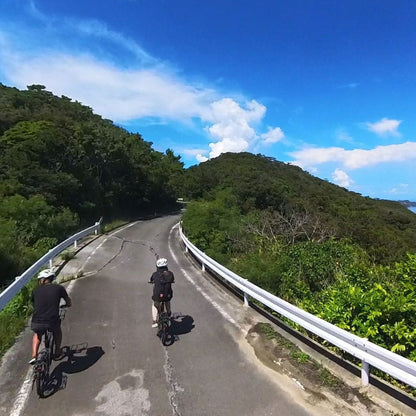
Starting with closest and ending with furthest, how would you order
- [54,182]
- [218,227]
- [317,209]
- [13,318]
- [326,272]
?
[13,318] → [326,272] → [218,227] → [54,182] → [317,209]

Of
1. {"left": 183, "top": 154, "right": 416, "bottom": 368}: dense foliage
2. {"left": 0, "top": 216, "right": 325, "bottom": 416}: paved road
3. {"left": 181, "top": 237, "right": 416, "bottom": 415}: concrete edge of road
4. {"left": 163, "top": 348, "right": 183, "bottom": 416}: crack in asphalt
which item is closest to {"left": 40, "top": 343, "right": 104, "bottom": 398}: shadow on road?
{"left": 0, "top": 216, "right": 325, "bottom": 416}: paved road

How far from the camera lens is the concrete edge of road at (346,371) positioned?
4.44 meters

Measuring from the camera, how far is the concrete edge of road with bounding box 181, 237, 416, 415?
4.44m

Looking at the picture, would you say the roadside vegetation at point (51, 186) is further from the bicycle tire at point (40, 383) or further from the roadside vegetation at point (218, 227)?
the bicycle tire at point (40, 383)

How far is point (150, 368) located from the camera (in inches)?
220

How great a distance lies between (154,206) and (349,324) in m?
47.7

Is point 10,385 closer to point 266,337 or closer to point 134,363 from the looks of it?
point 134,363

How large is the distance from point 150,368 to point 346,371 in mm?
2924

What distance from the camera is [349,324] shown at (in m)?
6.24

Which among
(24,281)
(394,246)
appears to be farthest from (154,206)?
(24,281)

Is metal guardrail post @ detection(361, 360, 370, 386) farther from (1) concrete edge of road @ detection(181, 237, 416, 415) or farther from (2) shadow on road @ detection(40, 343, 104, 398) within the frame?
(2) shadow on road @ detection(40, 343, 104, 398)

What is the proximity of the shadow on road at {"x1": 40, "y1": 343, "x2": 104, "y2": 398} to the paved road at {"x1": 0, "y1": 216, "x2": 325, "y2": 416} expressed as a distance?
17mm

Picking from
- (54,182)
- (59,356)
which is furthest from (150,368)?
(54,182)

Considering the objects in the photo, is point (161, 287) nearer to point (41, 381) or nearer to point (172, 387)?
point (172, 387)
